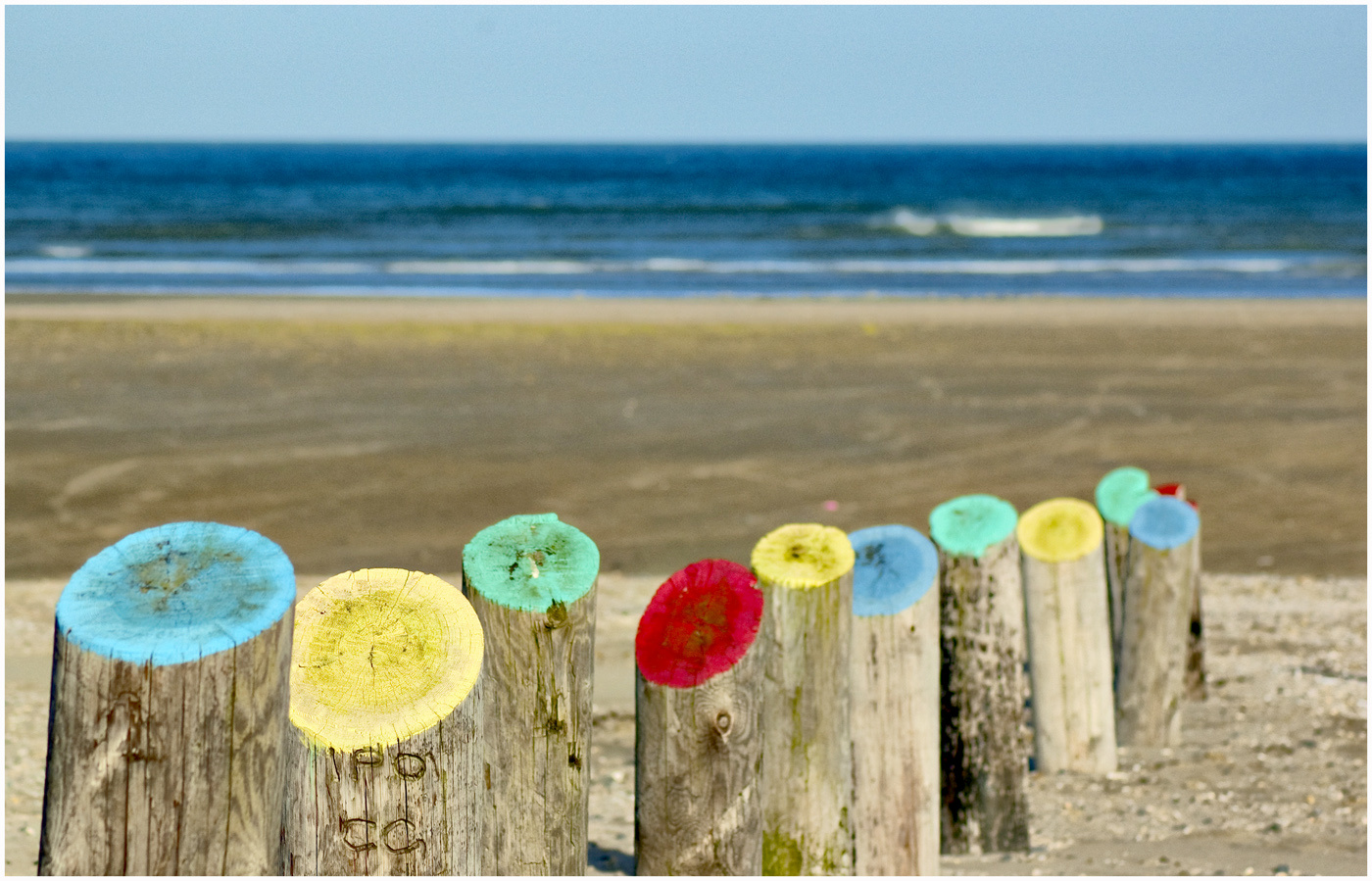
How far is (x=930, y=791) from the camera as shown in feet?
9.69

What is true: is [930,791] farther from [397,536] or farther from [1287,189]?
[1287,189]

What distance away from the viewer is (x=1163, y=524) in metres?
4.00

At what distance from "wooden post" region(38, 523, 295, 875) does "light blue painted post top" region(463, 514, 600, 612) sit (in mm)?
620

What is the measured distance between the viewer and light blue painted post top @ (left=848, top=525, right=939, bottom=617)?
2826 mm

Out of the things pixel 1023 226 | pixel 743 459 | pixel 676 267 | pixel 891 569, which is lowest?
pixel 743 459

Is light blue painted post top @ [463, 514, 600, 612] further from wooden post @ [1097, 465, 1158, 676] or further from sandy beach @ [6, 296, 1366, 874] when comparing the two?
wooden post @ [1097, 465, 1158, 676]

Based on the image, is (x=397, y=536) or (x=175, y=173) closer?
(x=397, y=536)

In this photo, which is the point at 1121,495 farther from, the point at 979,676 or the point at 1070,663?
the point at 979,676

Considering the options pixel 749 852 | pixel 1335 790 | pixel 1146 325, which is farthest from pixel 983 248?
pixel 749 852

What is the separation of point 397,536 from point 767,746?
5096mm

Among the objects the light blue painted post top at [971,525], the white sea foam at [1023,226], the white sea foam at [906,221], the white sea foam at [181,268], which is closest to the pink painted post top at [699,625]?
the light blue painted post top at [971,525]

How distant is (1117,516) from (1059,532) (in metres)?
0.75

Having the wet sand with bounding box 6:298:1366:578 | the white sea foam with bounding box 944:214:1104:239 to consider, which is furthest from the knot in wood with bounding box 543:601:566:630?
the white sea foam with bounding box 944:214:1104:239

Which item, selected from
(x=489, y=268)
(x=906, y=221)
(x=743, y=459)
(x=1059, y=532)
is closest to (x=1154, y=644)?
(x=1059, y=532)
